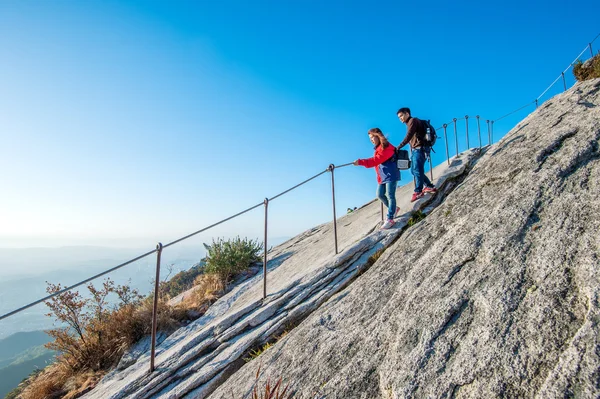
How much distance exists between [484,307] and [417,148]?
4855 mm

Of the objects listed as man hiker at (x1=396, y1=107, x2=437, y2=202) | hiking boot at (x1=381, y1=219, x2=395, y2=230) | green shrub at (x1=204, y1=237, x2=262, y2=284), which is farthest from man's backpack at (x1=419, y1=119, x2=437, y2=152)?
green shrub at (x1=204, y1=237, x2=262, y2=284)

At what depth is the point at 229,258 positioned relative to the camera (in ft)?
29.5

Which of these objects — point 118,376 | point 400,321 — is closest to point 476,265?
point 400,321

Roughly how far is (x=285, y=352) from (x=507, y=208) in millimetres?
3410

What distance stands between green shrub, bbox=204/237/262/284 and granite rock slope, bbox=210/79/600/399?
4.46 meters

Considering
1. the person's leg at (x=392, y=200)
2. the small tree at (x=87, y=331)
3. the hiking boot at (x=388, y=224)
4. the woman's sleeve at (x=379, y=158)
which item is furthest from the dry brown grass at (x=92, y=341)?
the woman's sleeve at (x=379, y=158)

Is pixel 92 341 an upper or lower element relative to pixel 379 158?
lower

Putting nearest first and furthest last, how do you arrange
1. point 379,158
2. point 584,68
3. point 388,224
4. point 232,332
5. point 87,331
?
point 232,332
point 388,224
point 379,158
point 87,331
point 584,68

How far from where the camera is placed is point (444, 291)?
3.62 meters

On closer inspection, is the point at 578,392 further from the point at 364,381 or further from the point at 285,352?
the point at 285,352

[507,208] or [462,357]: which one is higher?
[507,208]

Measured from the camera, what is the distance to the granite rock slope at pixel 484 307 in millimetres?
2588

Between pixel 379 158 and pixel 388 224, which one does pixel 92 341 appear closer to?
pixel 388 224

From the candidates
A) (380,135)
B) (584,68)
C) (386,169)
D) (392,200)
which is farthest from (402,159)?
(584,68)
